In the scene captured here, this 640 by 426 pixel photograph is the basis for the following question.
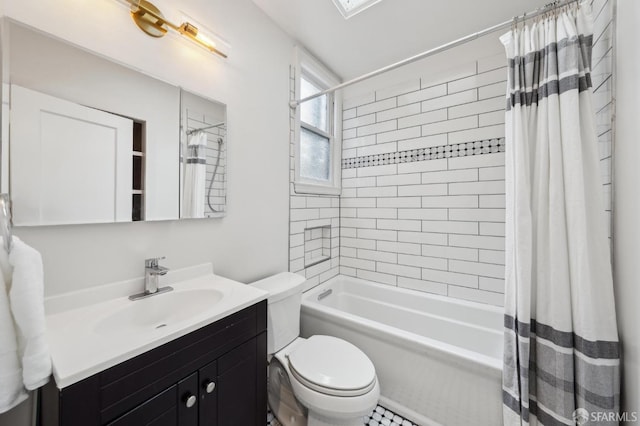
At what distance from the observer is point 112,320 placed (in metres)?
0.95

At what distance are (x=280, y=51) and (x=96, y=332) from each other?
200cm

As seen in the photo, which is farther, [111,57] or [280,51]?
[280,51]

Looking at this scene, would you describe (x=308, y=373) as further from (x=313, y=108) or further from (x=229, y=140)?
(x=313, y=108)

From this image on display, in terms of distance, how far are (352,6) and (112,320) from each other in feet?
7.26

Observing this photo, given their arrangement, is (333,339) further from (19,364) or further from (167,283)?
(19,364)

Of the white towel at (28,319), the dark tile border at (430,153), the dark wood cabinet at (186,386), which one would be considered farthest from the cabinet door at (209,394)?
the dark tile border at (430,153)

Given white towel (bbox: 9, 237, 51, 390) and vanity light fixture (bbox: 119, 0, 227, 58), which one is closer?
white towel (bbox: 9, 237, 51, 390)

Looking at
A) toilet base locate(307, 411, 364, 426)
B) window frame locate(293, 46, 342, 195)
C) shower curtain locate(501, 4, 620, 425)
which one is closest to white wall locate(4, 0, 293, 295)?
window frame locate(293, 46, 342, 195)

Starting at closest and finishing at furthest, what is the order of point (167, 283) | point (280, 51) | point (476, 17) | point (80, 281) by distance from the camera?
point (80, 281) < point (167, 283) < point (476, 17) < point (280, 51)

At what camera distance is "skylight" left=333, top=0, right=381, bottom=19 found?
1.61 m

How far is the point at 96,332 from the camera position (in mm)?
855

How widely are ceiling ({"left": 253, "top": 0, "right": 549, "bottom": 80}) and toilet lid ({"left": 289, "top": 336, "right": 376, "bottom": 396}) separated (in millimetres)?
2186

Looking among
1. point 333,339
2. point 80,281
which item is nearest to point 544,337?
point 333,339

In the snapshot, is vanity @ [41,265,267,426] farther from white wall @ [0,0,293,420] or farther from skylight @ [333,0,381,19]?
skylight @ [333,0,381,19]
